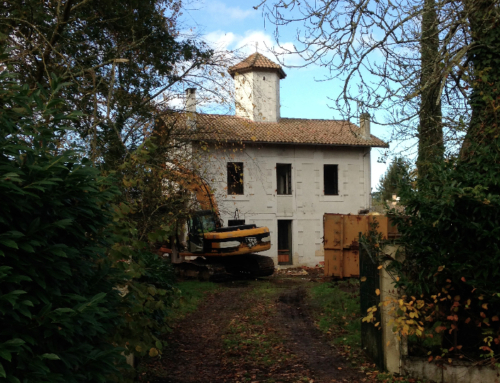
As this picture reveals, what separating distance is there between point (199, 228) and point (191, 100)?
232 inches

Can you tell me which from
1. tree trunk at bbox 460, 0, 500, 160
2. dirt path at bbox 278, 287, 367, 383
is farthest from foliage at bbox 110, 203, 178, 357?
tree trunk at bbox 460, 0, 500, 160

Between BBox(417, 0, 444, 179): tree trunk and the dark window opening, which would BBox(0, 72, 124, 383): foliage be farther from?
the dark window opening

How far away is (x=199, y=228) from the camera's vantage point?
1864cm

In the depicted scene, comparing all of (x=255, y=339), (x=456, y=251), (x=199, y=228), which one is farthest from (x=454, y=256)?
(x=199, y=228)

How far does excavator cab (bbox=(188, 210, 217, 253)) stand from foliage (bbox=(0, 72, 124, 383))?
14.5 metres

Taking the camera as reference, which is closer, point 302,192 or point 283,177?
point 302,192

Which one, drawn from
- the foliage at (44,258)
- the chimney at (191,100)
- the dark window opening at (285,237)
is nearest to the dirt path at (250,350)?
the foliage at (44,258)

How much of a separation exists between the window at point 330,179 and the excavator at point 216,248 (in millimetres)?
10992

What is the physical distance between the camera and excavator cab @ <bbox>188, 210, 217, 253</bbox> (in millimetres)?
18484

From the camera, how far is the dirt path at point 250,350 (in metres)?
7.08

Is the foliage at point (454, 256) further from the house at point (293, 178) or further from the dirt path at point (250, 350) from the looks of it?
the house at point (293, 178)

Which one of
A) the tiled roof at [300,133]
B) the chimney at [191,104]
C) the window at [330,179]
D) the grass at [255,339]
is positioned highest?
the tiled roof at [300,133]

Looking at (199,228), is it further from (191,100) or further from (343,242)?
(191,100)

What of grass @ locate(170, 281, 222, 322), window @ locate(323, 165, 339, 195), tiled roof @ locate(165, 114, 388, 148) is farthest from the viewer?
window @ locate(323, 165, 339, 195)
